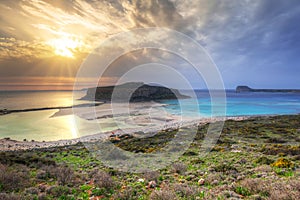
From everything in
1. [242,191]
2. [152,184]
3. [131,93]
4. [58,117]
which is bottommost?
[58,117]

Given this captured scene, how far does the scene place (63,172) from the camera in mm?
→ 7750

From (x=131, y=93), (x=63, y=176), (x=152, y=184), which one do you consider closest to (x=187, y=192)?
(x=152, y=184)

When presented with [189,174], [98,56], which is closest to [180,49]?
[98,56]

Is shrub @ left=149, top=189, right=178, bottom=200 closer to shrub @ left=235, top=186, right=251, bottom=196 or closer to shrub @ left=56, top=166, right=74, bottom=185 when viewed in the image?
shrub @ left=235, top=186, right=251, bottom=196

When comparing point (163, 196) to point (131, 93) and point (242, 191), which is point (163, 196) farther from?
point (131, 93)

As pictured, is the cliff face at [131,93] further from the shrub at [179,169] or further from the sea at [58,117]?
the shrub at [179,169]

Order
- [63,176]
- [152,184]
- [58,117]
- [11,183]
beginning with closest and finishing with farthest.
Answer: [11,183] → [152,184] → [63,176] → [58,117]

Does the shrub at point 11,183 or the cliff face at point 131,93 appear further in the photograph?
the cliff face at point 131,93

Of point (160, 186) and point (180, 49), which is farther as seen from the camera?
point (180, 49)

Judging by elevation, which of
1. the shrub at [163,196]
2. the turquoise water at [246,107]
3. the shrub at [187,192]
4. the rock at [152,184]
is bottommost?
the turquoise water at [246,107]

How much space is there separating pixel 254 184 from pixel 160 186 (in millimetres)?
3446

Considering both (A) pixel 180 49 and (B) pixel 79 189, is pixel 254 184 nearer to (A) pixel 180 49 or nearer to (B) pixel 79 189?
(B) pixel 79 189

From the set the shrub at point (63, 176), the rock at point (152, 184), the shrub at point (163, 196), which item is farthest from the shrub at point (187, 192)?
the shrub at point (63, 176)

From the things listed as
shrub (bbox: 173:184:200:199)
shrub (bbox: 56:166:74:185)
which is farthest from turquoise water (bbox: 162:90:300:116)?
shrub (bbox: 173:184:200:199)
